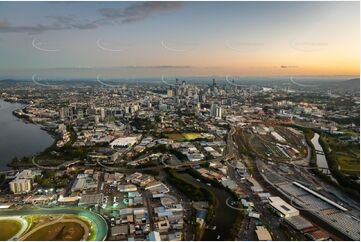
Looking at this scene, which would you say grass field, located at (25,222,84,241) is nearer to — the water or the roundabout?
the roundabout

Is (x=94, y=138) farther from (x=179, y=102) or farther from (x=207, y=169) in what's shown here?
(x=179, y=102)

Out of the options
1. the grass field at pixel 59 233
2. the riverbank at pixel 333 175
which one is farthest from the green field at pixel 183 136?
the grass field at pixel 59 233

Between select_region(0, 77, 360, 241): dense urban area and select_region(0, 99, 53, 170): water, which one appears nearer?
select_region(0, 77, 360, 241): dense urban area

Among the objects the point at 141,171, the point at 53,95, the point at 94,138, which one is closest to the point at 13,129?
the point at 94,138

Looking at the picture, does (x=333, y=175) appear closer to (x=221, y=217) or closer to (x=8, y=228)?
(x=221, y=217)

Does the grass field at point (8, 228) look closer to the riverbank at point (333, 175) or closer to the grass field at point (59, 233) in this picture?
the grass field at point (59, 233)

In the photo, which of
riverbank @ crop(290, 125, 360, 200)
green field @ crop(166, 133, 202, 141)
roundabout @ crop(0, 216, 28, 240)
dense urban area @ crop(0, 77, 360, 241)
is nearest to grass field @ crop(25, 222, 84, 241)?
dense urban area @ crop(0, 77, 360, 241)

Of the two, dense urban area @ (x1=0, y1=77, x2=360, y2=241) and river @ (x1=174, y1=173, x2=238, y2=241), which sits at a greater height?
dense urban area @ (x1=0, y1=77, x2=360, y2=241)
